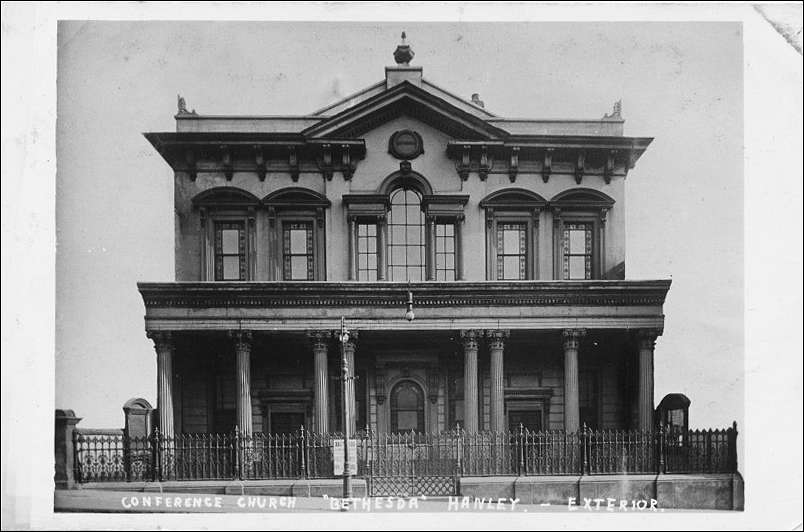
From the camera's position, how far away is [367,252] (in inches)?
755

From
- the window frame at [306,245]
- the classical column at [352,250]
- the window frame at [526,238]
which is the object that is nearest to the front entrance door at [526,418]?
the window frame at [526,238]

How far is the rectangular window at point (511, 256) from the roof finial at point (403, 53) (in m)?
4.19

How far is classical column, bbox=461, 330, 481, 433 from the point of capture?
63.2ft

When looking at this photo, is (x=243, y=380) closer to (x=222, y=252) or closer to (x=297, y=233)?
(x=222, y=252)

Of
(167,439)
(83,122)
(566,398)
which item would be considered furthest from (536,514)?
(83,122)

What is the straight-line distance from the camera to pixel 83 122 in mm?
16891

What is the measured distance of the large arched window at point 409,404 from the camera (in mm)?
19953

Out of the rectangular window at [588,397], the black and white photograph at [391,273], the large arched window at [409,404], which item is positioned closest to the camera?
the black and white photograph at [391,273]

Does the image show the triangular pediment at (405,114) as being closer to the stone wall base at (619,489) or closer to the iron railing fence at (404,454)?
the iron railing fence at (404,454)

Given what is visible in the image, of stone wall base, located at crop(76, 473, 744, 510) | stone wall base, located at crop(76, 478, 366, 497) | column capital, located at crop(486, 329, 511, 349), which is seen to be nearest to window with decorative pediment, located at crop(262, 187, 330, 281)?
column capital, located at crop(486, 329, 511, 349)

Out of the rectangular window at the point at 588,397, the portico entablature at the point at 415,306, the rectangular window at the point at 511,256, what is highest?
the rectangular window at the point at 511,256

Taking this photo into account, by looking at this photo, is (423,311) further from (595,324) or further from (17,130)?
(17,130)

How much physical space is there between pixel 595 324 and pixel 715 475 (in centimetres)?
380

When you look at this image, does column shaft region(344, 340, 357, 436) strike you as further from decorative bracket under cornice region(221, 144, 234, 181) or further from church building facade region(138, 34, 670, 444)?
decorative bracket under cornice region(221, 144, 234, 181)
